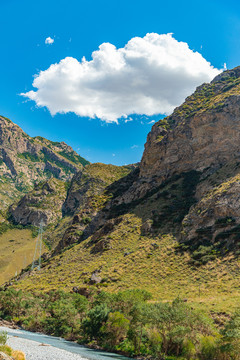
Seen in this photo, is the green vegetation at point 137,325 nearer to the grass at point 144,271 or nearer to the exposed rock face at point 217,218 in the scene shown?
the grass at point 144,271

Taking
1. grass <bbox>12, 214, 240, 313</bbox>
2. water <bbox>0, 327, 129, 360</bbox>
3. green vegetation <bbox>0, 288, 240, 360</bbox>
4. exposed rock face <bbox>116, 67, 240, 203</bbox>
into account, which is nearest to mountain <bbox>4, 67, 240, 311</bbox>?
grass <bbox>12, 214, 240, 313</bbox>

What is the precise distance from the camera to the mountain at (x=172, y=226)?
Answer: 6912 centimetres

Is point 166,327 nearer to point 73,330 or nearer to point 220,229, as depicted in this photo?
point 73,330

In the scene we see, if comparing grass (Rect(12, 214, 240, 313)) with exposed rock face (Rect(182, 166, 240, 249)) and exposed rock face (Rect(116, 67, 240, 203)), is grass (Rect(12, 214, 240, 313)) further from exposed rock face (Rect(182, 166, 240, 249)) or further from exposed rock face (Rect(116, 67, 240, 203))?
exposed rock face (Rect(116, 67, 240, 203))

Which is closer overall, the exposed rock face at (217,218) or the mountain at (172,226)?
the mountain at (172,226)

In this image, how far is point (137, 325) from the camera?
4753 centimetres

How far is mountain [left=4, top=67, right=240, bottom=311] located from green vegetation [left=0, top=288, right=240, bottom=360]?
7.22 metres

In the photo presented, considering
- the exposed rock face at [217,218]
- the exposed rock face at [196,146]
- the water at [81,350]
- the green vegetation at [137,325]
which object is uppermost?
the exposed rock face at [196,146]

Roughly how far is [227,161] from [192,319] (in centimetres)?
7927

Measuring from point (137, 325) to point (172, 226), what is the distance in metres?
51.7

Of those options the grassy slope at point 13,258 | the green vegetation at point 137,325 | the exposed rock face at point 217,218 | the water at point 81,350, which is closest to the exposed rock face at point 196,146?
the exposed rock face at point 217,218

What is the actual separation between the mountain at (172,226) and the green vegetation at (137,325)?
23.7 ft

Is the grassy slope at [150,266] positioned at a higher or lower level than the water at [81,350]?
higher

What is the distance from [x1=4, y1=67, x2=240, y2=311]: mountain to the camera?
6912 cm
